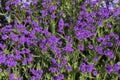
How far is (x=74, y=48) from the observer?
138 inches

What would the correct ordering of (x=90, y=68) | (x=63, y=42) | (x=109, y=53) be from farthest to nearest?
(x=63, y=42) → (x=109, y=53) → (x=90, y=68)

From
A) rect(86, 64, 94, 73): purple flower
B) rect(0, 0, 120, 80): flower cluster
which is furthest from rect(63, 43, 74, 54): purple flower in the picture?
rect(86, 64, 94, 73): purple flower

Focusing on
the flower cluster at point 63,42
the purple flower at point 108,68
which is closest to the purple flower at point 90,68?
the flower cluster at point 63,42

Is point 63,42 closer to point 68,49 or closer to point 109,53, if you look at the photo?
point 68,49

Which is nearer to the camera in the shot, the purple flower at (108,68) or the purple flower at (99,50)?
the purple flower at (108,68)

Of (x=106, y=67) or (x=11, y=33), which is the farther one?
(x=11, y=33)

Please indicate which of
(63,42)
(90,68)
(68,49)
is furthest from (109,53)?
(63,42)

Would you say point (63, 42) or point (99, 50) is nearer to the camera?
point (99, 50)

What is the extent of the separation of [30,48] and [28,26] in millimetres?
394

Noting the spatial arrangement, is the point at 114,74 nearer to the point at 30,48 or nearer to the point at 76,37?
the point at 76,37

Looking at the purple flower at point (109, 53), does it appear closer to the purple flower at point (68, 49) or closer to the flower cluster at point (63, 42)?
the flower cluster at point (63, 42)

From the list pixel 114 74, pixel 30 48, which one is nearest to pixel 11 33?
pixel 30 48

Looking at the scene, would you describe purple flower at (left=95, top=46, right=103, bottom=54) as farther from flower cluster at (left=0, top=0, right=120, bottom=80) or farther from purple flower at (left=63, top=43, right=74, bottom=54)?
purple flower at (left=63, top=43, right=74, bottom=54)

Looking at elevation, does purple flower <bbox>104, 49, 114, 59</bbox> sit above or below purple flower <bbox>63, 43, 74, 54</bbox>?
below
